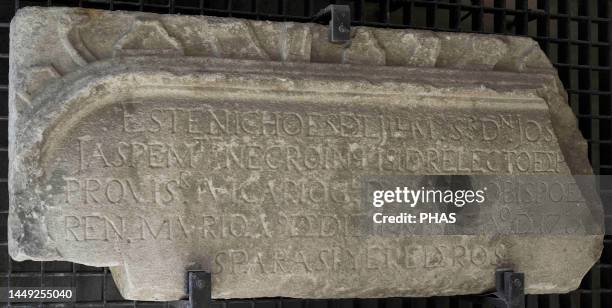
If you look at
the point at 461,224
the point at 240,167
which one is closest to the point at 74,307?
the point at 240,167

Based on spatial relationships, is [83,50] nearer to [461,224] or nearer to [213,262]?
[213,262]

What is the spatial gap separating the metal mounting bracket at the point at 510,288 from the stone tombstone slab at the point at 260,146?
49 millimetres

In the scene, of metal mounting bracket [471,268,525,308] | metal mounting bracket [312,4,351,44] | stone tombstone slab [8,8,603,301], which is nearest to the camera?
stone tombstone slab [8,8,603,301]

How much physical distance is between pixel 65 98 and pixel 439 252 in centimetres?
183

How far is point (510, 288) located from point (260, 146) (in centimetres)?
136

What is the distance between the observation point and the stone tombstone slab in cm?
A: 290

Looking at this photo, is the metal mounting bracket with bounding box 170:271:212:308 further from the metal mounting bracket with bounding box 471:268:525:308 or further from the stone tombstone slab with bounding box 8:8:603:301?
the metal mounting bracket with bounding box 471:268:525:308

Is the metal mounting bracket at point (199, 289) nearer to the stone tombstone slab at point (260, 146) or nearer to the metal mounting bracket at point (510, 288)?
the stone tombstone slab at point (260, 146)

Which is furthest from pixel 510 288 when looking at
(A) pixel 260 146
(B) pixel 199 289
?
(B) pixel 199 289

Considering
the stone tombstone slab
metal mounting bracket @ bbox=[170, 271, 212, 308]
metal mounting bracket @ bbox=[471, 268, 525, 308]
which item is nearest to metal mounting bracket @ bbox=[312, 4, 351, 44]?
the stone tombstone slab

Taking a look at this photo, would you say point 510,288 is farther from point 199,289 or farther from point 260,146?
point 199,289

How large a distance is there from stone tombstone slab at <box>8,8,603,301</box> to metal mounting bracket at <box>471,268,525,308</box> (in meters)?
0.05

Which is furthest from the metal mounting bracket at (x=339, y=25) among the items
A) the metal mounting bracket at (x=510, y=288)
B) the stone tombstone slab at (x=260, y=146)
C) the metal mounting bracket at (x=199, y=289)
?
the metal mounting bracket at (x=510, y=288)

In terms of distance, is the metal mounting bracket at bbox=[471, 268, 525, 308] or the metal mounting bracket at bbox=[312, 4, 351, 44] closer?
the metal mounting bracket at bbox=[312, 4, 351, 44]
